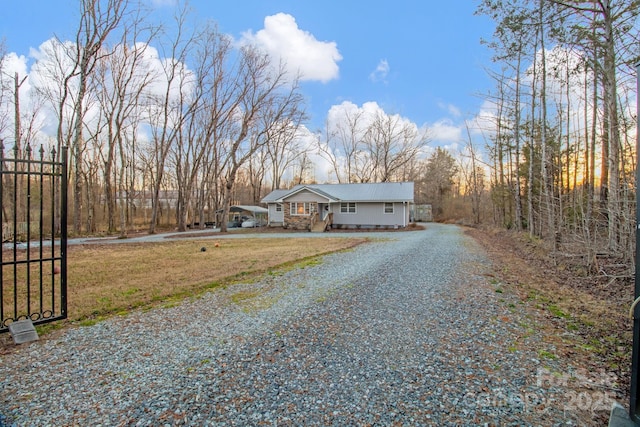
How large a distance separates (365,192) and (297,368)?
23.2 metres

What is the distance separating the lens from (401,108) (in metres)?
34.6

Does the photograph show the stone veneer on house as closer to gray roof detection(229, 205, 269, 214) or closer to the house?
the house

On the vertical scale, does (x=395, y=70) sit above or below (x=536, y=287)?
above

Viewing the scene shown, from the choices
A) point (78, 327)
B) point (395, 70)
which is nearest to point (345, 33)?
point (395, 70)

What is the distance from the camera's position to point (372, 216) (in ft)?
80.8

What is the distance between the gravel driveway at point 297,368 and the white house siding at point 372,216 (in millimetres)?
19236

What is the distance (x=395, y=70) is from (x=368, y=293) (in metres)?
14.8

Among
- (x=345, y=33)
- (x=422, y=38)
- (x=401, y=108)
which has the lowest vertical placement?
(x=422, y=38)

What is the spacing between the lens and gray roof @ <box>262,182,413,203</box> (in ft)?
79.0

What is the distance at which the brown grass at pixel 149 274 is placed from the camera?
17.4 ft

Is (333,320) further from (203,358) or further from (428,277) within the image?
(428,277)

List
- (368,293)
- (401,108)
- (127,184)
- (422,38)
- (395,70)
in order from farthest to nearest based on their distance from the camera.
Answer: (401,108) → (127,184) → (395,70) → (422,38) → (368,293)

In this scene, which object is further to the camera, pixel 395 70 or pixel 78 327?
pixel 395 70

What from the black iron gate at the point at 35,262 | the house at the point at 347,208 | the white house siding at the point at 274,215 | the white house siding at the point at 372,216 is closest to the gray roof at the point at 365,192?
the house at the point at 347,208
